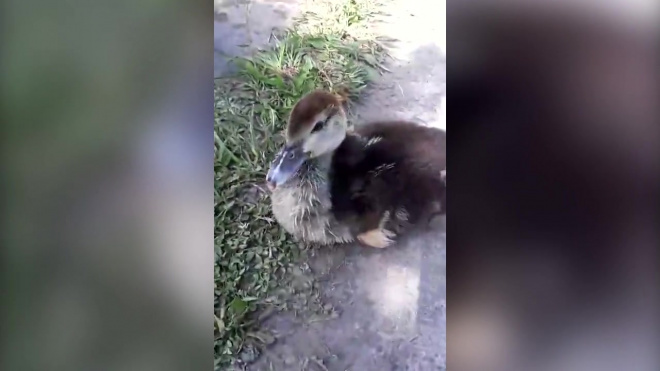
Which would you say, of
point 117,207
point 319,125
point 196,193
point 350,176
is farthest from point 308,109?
point 117,207

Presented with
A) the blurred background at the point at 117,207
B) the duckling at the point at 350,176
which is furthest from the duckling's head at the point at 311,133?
the blurred background at the point at 117,207

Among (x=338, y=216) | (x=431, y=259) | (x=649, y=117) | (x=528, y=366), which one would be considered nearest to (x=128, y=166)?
(x=338, y=216)

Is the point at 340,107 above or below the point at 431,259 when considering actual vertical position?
above

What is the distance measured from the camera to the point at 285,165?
0.78 m

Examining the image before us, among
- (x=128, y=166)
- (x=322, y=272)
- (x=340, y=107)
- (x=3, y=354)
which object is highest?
A: (x=340, y=107)

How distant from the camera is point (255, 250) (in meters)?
0.77

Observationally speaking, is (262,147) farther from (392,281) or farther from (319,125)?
(392,281)

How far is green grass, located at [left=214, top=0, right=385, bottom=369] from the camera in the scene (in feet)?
2.52

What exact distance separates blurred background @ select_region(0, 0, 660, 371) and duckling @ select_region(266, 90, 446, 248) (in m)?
0.06

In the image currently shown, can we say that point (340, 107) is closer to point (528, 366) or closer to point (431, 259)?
point (431, 259)

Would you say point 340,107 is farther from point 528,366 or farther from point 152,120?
point 528,366

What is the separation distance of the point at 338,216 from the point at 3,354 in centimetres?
62

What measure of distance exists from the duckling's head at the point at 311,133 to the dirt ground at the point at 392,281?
0.04 m

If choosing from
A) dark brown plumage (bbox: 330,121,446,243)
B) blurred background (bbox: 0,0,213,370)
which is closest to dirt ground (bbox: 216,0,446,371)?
dark brown plumage (bbox: 330,121,446,243)
